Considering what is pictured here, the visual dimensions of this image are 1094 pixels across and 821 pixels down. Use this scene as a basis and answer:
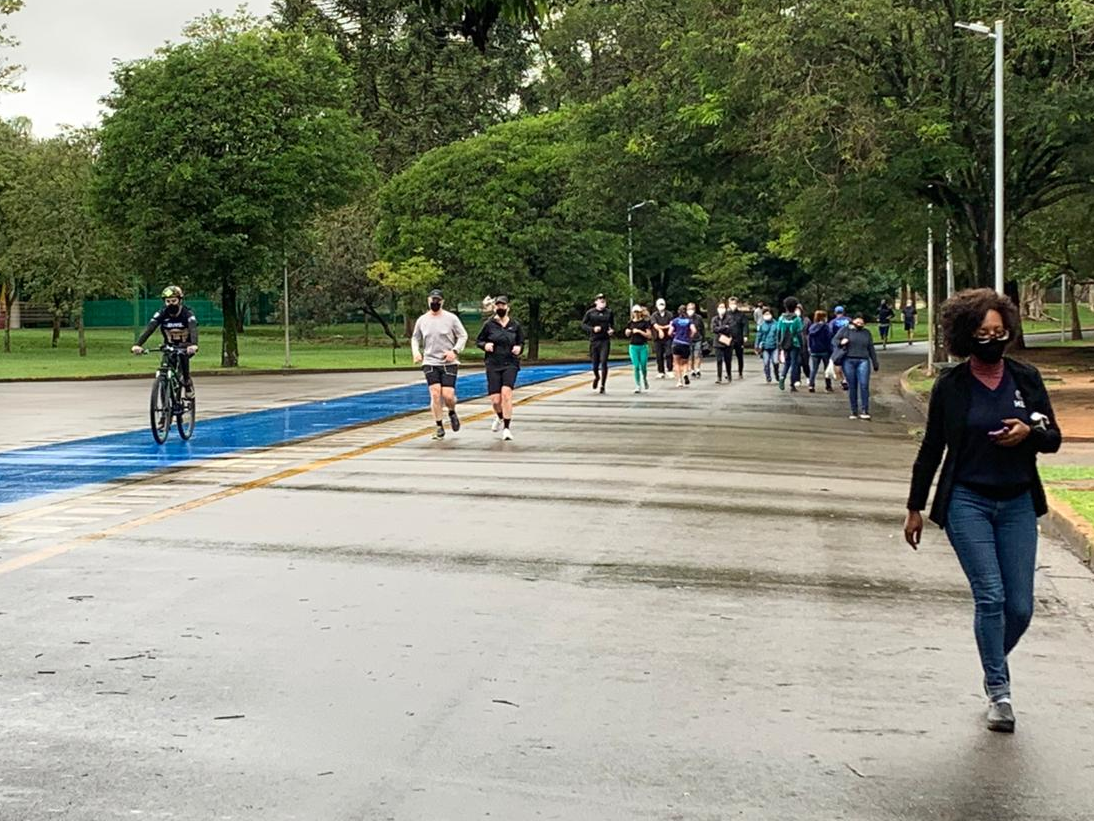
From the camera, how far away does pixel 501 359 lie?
60.2ft

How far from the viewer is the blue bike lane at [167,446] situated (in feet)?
45.0

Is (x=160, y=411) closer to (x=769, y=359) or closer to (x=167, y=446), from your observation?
(x=167, y=446)

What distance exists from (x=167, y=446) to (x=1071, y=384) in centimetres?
2053

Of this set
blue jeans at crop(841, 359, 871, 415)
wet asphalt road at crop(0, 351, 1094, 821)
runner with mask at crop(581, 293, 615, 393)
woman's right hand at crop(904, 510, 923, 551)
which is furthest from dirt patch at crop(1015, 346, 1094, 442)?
woman's right hand at crop(904, 510, 923, 551)

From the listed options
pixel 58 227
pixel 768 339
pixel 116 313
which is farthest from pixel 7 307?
pixel 768 339

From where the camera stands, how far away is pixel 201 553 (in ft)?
31.1

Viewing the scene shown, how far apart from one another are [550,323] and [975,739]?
196 feet

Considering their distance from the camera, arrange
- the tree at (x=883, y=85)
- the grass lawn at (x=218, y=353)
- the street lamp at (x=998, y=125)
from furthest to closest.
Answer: the grass lawn at (x=218, y=353) < the tree at (x=883, y=85) < the street lamp at (x=998, y=125)

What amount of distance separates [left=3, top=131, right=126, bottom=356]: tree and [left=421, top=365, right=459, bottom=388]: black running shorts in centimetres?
3819

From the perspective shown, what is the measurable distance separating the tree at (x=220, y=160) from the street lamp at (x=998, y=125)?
22794mm

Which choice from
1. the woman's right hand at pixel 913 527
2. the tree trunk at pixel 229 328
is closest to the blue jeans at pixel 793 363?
the tree trunk at pixel 229 328

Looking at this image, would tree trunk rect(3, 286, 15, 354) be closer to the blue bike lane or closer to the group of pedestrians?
the group of pedestrians

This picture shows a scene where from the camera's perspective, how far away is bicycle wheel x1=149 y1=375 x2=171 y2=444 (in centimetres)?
1716

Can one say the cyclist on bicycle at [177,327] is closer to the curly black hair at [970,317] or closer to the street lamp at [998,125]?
the street lamp at [998,125]
